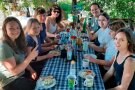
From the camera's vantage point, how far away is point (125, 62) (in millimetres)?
1897

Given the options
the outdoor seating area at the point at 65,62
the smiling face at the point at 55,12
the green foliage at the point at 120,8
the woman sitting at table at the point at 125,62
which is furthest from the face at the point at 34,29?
the green foliage at the point at 120,8

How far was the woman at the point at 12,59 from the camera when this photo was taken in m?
2.05

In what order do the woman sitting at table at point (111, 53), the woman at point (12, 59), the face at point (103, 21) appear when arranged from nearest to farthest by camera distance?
the woman at point (12, 59)
the woman sitting at table at point (111, 53)
the face at point (103, 21)

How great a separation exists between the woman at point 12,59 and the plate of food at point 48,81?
0.34 m

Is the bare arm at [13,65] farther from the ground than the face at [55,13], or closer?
closer

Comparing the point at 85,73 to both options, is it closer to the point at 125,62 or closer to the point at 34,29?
the point at 125,62

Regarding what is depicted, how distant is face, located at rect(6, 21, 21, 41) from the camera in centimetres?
220

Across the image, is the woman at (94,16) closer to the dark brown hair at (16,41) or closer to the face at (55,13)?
the face at (55,13)

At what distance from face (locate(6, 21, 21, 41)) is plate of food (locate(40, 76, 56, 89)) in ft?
2.06

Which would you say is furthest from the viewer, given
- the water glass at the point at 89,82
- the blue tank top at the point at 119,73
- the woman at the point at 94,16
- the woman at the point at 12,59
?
Result: the woman at the point at 94,16

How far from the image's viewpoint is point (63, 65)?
2.24m

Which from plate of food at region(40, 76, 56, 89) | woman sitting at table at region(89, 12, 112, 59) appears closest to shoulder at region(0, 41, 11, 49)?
plate of food at region(40, 76, 56, 89)

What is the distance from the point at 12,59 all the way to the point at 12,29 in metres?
0.34

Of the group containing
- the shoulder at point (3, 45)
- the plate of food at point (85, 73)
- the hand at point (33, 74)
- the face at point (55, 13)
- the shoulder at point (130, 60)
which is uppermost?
the face at point (55, 13)
